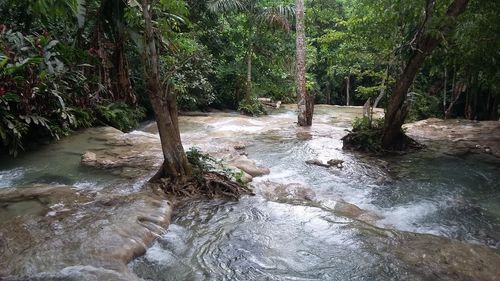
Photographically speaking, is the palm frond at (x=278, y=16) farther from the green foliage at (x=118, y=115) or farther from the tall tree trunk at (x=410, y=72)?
the tall tree trunk at (x=410, y=72)

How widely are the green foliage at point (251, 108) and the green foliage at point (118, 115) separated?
6115mm

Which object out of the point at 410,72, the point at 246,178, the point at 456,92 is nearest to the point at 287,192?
the point at 246,178

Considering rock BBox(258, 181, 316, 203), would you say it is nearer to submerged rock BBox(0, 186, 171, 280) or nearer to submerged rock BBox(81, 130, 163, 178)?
submerged rock BBox(0, 186, 171, 280)

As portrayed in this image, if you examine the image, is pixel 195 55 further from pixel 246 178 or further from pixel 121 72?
pixel 121 72

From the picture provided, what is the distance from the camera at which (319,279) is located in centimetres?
357

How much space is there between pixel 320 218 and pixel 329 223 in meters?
0.19

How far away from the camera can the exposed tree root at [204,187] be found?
5.47 m

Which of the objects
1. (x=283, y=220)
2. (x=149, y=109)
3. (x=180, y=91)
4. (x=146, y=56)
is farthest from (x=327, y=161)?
(x=149, y=109)

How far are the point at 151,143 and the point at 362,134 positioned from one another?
4.77 meters

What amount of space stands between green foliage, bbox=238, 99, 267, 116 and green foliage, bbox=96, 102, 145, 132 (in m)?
6.12

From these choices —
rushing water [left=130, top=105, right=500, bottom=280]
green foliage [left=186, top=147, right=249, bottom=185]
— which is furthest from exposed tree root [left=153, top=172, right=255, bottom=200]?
rushing water [left=130, top=105, right=500, bottom=280]

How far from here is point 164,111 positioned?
539 centimetres

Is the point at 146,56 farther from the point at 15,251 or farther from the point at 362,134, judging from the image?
the point at 362,134

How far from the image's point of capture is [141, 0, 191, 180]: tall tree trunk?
515 centimetres
